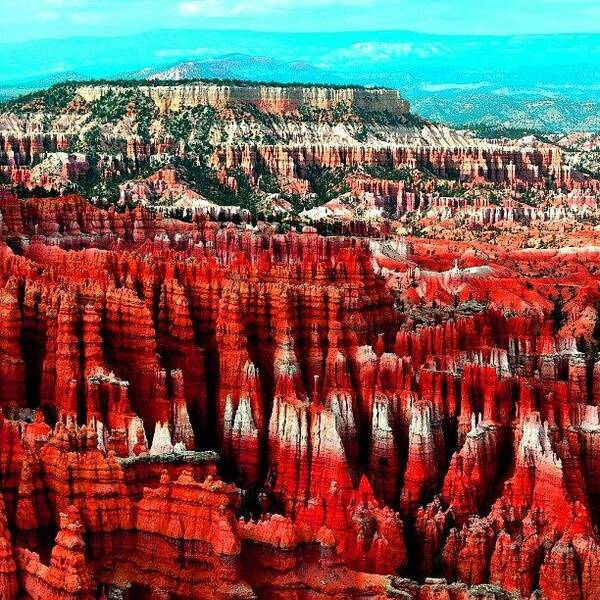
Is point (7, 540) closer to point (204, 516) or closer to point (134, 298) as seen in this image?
point (204, 516)

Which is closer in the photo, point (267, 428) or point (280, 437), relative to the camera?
point (280, 437)

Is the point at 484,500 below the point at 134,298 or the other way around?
below

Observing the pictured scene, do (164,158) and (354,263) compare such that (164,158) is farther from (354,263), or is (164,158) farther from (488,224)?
(354,263)

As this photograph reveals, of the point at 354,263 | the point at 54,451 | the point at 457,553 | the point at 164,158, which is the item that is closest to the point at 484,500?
the point at 457,553

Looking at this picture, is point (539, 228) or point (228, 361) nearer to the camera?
point (228, 361)

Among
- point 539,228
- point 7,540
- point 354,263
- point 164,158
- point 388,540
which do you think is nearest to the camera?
point 7,540

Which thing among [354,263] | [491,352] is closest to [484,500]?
[491,352]

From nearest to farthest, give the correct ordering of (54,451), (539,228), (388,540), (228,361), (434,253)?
1. (54,451)
2. (388,540)
3. (228,361)
4. (434,253)
5. (539,228)
